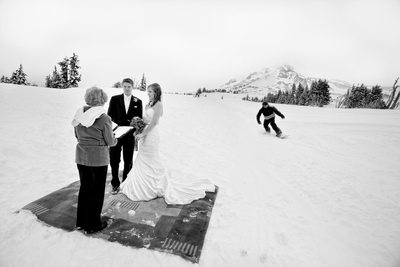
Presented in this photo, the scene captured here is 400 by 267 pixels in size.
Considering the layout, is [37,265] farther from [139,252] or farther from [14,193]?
[14,193]

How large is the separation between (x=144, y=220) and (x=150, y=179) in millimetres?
883

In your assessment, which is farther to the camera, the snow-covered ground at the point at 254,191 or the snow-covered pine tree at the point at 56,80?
the snow-covered pine tree at the point at 56,80

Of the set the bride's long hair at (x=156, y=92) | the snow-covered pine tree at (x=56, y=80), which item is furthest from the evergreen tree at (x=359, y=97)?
the snow-covered pine tree at (x=56, y=80)

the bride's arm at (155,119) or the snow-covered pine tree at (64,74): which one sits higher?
the snow-covered pine tree at (64,74)

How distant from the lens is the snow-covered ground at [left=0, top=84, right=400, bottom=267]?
280 cm

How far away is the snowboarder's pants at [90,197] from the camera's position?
289 cm

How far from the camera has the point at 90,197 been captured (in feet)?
9.73

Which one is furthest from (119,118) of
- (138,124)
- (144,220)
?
(144,220)

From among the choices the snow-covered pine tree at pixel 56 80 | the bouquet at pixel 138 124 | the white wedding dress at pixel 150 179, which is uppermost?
the snow-covered pine tree at pixel 56 80

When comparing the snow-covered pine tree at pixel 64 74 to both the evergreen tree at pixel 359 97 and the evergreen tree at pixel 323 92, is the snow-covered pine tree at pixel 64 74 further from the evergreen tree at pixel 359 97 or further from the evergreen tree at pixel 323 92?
the evergreen tree at pixel 359 97

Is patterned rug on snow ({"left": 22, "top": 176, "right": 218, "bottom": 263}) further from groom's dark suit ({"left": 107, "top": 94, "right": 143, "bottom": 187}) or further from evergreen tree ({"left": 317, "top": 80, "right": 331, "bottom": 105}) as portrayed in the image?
evergreen tree ({"left": 317, "top": 80, "right": 331, "bottom": 105})

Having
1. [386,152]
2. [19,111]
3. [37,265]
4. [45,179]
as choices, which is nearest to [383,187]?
[386,152]

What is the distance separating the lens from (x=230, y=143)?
30.3 feet

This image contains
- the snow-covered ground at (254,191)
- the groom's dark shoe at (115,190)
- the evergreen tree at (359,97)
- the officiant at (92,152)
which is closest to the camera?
the officiant at (92,152)
